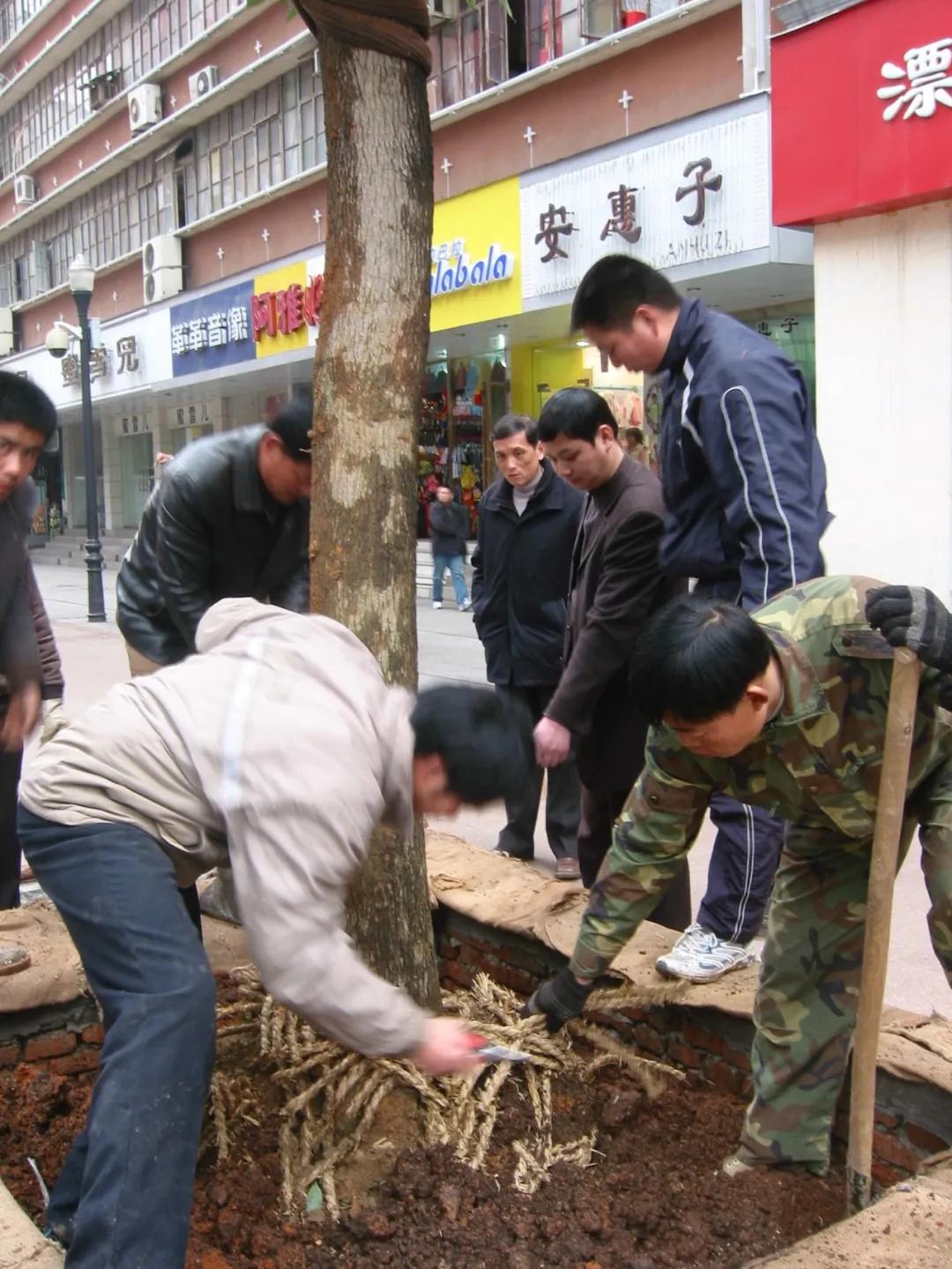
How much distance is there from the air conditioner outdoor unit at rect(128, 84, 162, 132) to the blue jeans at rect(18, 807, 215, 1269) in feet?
73.8

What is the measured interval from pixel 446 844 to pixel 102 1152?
7.24 feet

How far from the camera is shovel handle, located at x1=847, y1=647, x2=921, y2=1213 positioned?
2.08 m

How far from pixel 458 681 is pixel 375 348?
1.86 m

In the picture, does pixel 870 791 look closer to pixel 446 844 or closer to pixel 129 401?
pixel 446 844

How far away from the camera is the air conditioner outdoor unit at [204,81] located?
19.7 metres

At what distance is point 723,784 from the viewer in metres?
2.37

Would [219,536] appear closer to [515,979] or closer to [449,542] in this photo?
[515,979]

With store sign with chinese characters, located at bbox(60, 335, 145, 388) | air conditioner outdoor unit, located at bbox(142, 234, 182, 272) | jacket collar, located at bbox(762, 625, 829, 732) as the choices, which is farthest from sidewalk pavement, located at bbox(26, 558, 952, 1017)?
air conditioner outdoor unit, located at bbox(142, 234, 182, 272)

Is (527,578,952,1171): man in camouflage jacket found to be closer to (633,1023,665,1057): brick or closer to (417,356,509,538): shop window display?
(633,1023,665,1057): brick

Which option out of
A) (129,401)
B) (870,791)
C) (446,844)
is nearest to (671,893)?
(446,844)

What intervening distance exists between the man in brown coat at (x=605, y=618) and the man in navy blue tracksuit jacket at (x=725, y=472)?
0.80 feet

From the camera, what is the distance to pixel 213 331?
19625 millimetres

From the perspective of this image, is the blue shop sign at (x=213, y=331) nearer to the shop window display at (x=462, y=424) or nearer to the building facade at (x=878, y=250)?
the shop window display at (x=462, y=424)

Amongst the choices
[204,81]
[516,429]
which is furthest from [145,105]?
[516,429]
